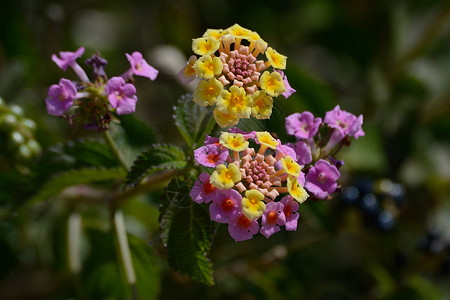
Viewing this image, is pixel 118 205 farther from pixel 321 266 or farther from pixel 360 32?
pixel 360 32

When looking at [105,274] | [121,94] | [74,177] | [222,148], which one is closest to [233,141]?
[222,148]

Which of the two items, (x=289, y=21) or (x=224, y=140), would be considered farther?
(x=289, y=21)

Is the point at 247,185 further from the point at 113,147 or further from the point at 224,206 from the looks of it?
the point at 113,147

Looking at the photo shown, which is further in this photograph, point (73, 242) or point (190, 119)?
point (73, 242)

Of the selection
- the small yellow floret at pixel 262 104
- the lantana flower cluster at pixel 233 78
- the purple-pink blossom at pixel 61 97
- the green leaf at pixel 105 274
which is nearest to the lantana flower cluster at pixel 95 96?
the purple-pink blossom at pixel 61 97

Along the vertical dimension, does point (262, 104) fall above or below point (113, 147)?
above

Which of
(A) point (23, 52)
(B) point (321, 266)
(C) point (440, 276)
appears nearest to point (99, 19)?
(A) point (23, 52)
